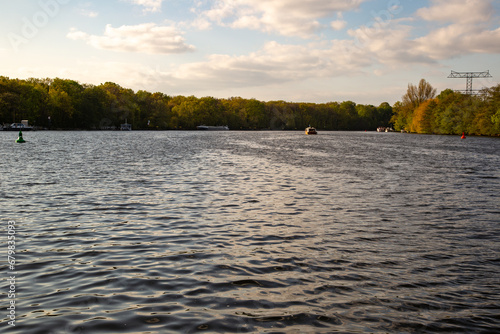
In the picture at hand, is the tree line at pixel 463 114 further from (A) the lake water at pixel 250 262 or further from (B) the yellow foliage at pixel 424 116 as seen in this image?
(A) the lake water at pixel 250 262

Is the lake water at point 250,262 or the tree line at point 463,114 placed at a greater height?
the tree line at point 463,114

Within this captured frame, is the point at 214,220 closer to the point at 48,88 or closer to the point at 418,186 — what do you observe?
the point at 418,186

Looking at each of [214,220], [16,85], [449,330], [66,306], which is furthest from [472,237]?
[16,85]

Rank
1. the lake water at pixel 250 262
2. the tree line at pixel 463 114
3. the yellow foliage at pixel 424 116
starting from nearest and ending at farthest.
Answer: the lake water at pixel 250 262 → the tree line at pixel 463 114 → the yellow foliage at pixel 424 116

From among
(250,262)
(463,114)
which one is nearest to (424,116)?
(463,114)

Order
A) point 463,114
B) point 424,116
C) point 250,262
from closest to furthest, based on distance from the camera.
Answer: point 250,262
point 463,114
point 424,116

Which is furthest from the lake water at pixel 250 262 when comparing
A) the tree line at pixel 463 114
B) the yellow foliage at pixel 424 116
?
the yellow foliage at pixel 424 116

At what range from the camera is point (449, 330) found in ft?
27.1

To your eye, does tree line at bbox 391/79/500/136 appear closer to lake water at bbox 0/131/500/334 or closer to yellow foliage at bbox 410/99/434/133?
yellow foliage at bbox 410/99/434/133

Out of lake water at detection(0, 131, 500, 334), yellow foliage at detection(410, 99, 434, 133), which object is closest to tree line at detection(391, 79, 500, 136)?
yellow foliage at detection(410, 99, 434, 133)

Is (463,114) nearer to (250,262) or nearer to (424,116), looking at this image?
(424,116)

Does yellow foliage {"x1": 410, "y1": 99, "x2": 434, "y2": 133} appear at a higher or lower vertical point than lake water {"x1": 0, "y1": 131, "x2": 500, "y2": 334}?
higher

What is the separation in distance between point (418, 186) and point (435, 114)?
167324 millimetres

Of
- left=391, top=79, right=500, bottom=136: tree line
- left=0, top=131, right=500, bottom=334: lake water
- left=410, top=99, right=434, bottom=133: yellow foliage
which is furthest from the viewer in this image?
left=410, top=99, right=434, bottom=133: yellow foliage
